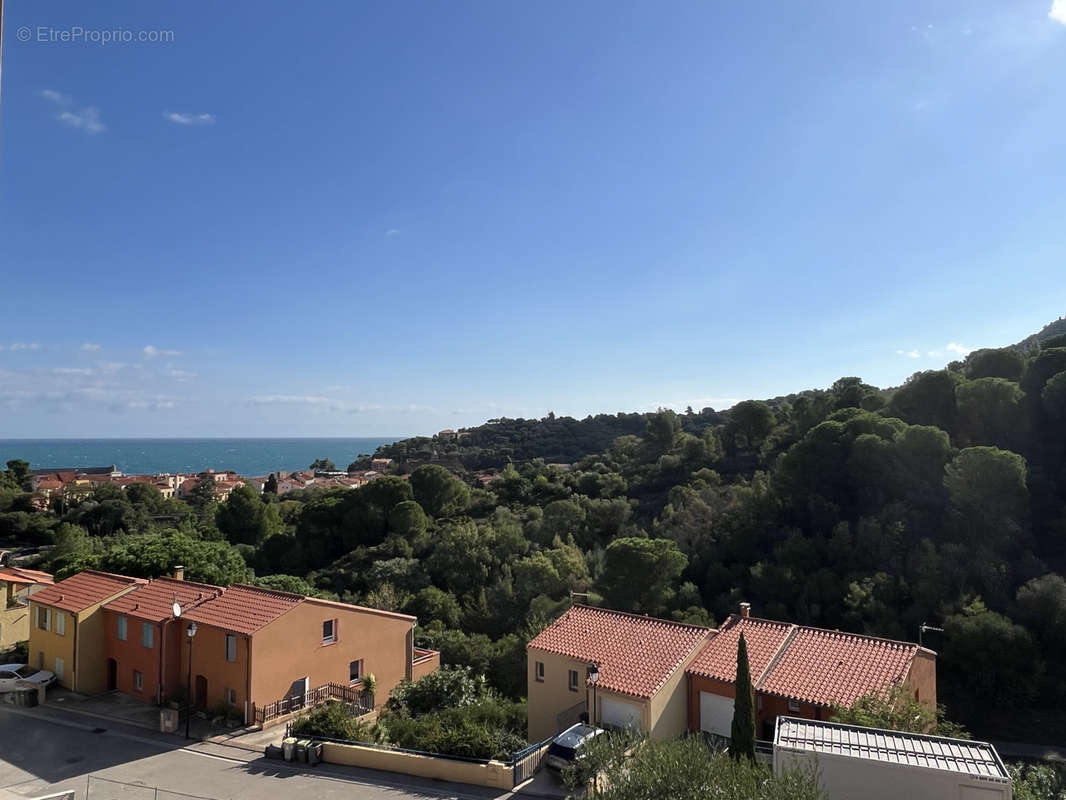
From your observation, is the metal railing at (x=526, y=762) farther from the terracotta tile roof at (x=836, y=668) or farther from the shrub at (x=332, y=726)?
the terracotta tile roof at (x=836, y=668)

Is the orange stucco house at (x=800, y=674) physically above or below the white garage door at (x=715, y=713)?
above

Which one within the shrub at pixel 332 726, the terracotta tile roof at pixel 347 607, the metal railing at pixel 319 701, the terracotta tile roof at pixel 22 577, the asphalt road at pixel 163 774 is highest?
the terracotta tile roof at pixel 347 607

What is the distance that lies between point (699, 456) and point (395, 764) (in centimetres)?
4573

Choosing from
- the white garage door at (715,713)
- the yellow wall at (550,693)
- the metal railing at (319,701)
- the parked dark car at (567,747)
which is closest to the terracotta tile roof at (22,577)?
the metal railing at (319,701)

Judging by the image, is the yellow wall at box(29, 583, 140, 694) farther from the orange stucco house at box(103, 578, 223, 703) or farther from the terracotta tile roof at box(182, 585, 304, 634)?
the terracotta tile roof at box(182, 585, 304, 634)

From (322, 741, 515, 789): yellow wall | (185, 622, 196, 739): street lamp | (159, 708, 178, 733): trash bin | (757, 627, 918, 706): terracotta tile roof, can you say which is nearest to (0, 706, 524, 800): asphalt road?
(322, 741, 515, 789): yellow wall

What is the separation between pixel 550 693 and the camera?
18.0 m

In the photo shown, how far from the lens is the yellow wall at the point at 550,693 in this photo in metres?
17.5

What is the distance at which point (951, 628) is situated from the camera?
26547 mm

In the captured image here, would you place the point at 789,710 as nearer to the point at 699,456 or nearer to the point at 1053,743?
the point at 1053,743

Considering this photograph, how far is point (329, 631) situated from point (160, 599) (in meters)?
5.45

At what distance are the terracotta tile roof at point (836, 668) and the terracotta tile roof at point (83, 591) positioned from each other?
1943 cm

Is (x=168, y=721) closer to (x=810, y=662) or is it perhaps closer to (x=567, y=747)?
(x=567, y=747)

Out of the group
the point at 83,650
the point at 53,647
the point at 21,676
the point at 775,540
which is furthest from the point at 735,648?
the point at 21,676
